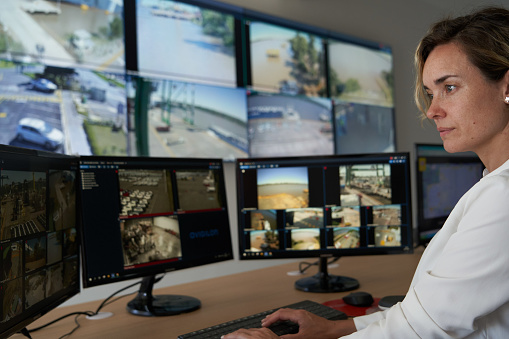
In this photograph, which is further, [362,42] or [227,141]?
[362,42]

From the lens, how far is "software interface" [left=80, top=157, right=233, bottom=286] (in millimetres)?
1357

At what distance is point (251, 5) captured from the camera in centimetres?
339

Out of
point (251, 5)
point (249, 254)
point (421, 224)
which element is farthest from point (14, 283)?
point (251, 5)

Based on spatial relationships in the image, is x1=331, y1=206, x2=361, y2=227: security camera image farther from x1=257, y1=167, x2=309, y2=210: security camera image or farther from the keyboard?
the keyboard

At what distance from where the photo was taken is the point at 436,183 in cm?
218

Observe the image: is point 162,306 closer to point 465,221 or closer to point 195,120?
point 465,221

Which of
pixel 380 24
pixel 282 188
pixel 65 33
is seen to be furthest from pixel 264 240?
pixel 380 24

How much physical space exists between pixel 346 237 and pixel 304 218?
17 cm

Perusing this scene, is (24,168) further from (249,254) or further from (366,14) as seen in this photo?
(366,14)

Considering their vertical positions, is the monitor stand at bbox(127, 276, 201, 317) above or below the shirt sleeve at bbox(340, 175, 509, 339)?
below

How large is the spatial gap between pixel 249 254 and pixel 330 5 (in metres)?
2.89

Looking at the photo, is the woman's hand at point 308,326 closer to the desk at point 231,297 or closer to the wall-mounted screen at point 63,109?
the desk at point 231,297

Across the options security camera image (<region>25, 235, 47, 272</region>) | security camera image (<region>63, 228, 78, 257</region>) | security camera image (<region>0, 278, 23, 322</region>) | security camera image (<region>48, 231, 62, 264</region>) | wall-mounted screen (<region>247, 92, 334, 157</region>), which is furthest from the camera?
wall-mounted screen (<region>247, 92, 334, 157</region>)

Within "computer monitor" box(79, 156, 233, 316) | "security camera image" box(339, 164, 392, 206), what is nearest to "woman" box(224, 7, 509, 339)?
"computer monitor" box(79, 156, 233, 316)
